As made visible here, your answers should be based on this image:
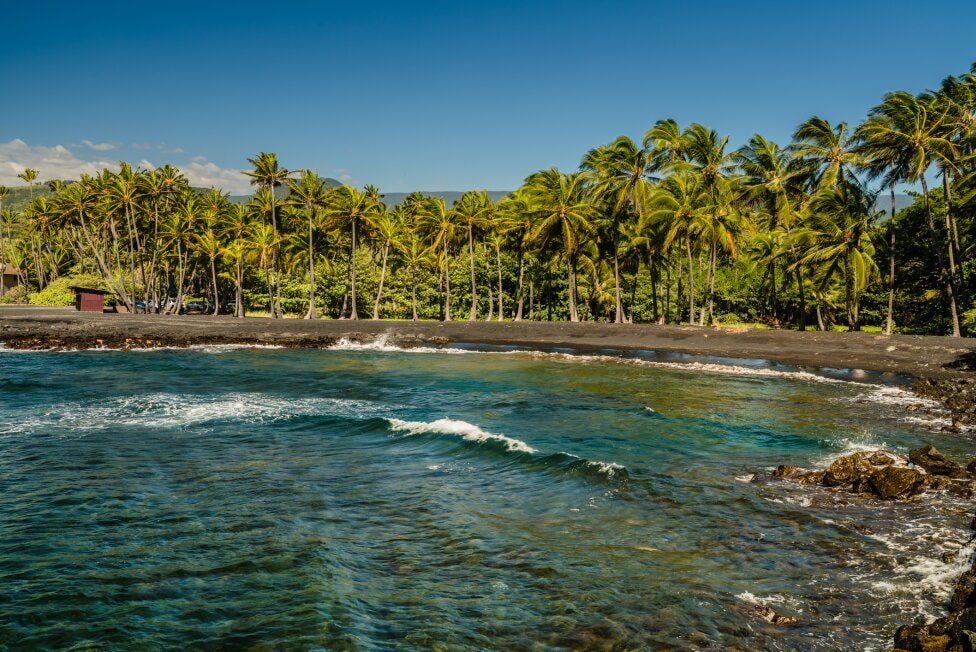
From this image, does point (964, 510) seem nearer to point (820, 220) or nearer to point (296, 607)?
point (296, 607)

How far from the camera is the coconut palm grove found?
38375 millimetres

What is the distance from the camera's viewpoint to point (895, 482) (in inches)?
489

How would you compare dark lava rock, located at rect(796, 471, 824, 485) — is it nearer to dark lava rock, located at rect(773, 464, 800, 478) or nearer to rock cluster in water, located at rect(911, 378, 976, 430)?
dark lava rock, located at rect(773, 464, 800, 478)

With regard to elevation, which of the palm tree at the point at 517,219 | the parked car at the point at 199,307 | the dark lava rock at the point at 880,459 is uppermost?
the palm tree at the point at 517,219

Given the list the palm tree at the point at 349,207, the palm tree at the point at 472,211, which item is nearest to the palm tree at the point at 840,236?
the palm tree at the point at 472,211

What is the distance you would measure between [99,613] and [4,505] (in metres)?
5.38

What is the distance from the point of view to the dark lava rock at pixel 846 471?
42.8 feet

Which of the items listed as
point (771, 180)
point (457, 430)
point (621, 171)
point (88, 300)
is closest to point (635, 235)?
point (621, 171)

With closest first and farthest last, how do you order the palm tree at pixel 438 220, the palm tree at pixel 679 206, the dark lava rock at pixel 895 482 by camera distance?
the dark lava rock at pixel 895 482, the palm tree at pixel 679 206, the palm tree at pixel 438 220

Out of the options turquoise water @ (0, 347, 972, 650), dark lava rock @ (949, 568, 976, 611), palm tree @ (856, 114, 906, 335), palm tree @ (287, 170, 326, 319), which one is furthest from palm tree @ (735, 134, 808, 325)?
dark lava rock @ (949, 568, 976, 611)

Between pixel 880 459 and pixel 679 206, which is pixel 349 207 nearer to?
pixel 679 206

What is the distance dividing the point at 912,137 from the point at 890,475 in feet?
93.8

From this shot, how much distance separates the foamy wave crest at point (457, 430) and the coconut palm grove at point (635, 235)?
27.8 metres

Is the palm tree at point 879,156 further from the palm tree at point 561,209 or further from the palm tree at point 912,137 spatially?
the palm tree at point 561,209
